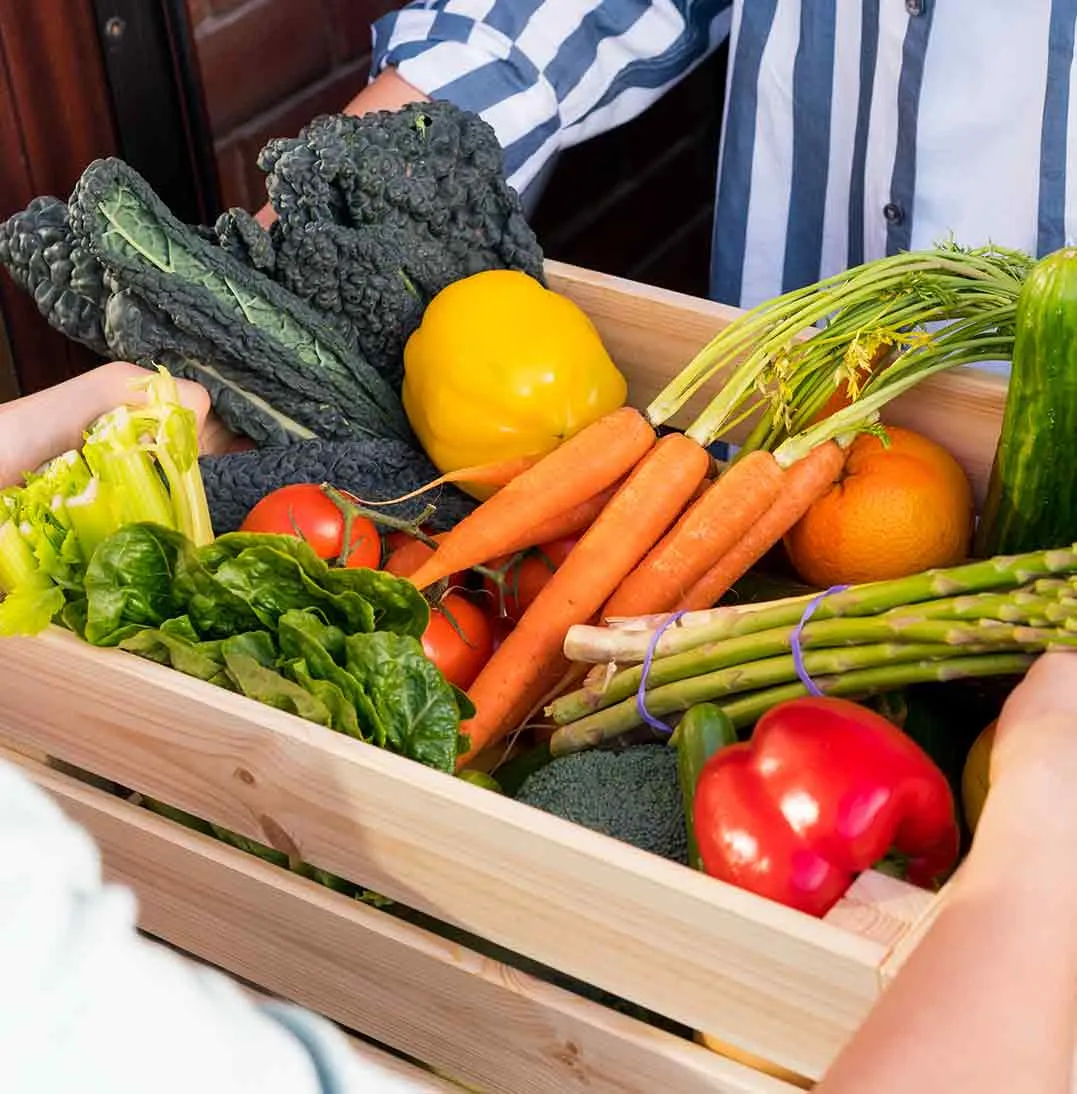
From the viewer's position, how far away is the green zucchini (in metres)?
0.85

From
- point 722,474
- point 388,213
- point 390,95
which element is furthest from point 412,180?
point 722,474

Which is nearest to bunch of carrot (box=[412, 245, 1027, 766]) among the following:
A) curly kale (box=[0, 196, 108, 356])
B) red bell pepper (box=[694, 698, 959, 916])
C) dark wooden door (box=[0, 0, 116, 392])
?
red bell pepper (box=[694, 698, 959, 916])

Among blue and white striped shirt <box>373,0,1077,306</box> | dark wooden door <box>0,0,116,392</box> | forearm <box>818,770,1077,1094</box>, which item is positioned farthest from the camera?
dark wooden door <box>0,0,116,392</box>

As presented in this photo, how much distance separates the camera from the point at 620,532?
3.34ft

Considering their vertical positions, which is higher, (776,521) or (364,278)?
(364,278)

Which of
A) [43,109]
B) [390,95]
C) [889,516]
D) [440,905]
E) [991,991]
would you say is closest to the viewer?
[991,991]

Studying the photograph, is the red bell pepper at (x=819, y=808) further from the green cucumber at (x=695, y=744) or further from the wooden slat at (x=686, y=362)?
the wooden slat at (x=686, y=362)

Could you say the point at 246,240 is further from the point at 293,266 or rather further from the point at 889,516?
the point at 889,516

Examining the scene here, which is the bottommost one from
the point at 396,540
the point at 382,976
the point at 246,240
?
the point at 382,976

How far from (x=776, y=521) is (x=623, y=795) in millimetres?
235

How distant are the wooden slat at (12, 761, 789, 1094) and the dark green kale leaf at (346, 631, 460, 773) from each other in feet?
0.34

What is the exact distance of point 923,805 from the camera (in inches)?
30.5

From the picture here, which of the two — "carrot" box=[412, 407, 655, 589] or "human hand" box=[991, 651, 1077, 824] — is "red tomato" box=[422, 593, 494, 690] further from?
"human hand" box=[991, 651, 1077, 824]

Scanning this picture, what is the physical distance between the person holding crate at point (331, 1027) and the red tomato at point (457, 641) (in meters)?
0.41
